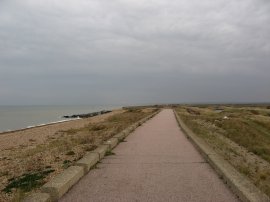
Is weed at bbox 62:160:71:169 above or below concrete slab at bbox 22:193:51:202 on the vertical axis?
below

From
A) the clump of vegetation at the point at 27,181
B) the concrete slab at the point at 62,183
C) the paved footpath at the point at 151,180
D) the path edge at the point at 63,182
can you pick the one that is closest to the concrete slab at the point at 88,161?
the path edge at the point at 63,182

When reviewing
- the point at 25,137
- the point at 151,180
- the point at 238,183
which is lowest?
the point at 25,137

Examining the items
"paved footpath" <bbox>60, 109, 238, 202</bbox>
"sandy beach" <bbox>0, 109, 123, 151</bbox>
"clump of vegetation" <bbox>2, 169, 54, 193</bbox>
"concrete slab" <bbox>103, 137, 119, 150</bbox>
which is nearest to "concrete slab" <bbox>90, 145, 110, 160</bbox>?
"paved footpath" <bbox>60, 109, 238, 202</bbox>

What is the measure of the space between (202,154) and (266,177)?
2568 mm

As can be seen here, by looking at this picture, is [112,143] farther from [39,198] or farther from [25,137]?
[25,137]

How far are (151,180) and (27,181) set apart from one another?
8.31ft

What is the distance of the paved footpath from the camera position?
6453 mm

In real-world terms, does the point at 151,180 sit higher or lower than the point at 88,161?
lower

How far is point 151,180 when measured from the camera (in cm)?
772

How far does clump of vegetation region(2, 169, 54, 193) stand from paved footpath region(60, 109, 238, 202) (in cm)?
84

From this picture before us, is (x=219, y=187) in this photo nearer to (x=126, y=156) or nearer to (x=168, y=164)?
(x=168, y=164)

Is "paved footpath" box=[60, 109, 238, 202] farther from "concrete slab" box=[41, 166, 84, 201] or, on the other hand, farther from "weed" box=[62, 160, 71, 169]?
"weed" box=[62, 160, 71, 169]

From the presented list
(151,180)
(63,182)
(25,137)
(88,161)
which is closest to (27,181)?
(63,182)

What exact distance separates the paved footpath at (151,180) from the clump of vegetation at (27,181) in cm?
84
